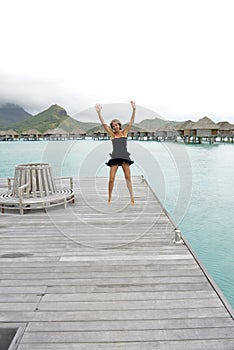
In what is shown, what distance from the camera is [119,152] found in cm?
459

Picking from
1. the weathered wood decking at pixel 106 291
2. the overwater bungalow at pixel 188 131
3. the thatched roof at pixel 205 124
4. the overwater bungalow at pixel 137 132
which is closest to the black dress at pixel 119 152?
the overwater bungalow at pixel 137 132

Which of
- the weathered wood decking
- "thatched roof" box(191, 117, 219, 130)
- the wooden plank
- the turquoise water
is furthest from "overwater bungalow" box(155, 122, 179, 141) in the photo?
"thatched roof" box(191, 117, 219, 130)

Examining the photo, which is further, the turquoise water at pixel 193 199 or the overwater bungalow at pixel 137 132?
the turquoise water at pixel 193 199

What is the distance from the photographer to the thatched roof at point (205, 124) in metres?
44.3

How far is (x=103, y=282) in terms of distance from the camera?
8.72 ft

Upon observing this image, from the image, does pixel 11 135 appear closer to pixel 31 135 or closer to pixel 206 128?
pixel 31 135

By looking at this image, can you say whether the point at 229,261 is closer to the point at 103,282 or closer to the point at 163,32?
the point at 103,282

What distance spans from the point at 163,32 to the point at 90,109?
745cm

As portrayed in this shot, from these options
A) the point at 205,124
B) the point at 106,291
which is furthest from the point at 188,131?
the point at 106,291

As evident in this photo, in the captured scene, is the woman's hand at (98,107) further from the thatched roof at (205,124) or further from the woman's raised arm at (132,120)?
Answer: the thatched roof at (205,124)

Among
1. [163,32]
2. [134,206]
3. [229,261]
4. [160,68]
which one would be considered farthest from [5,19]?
[229,261]

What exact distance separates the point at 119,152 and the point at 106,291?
2601 millimetres

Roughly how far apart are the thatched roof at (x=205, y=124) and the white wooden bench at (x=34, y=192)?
42.5 meters

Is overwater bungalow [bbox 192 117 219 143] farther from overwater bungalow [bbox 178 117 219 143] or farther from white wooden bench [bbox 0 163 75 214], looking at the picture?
white wooden bench [bbox 0 163 75 214]
